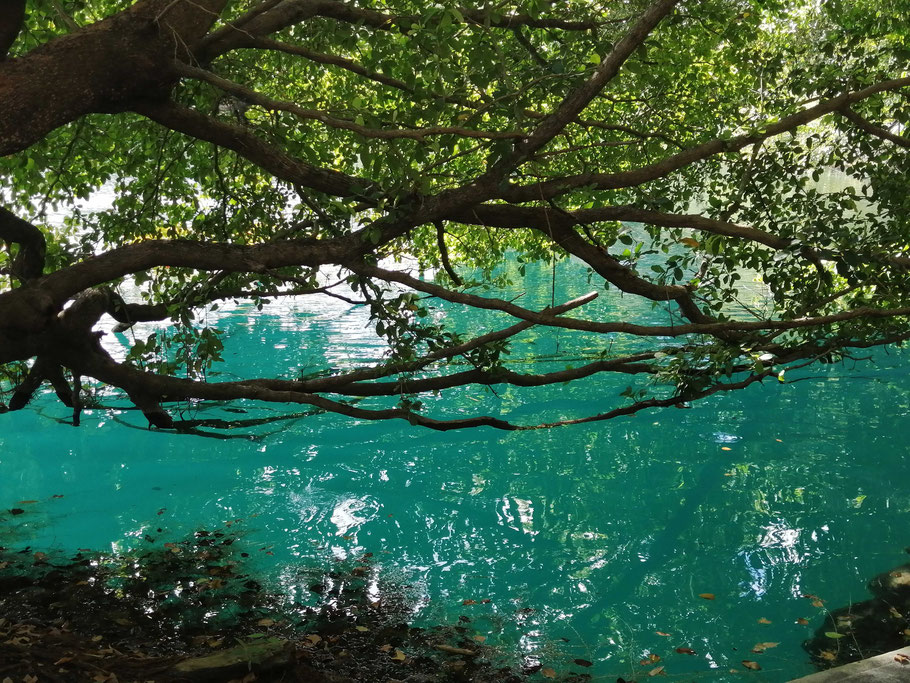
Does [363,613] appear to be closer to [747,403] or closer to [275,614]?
[275,614]

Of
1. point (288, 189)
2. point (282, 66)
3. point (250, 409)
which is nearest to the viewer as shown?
point (288, 189)

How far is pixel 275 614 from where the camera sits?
6.25 metres

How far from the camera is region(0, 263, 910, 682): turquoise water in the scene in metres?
6.70

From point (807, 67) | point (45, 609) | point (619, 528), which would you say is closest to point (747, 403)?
point (619, 528)

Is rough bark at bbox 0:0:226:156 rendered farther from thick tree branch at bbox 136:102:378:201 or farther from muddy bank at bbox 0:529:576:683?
muddy bank at bbox 0:529:576:683

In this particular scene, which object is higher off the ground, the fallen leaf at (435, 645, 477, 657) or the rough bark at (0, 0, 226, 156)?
the rough bark at (0, 0, 226, 156)

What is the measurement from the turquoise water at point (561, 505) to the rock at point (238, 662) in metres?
1.75

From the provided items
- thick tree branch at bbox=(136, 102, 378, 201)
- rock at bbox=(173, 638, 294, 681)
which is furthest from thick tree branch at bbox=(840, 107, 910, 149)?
rock at bbox=(173, 638, 294, 681)

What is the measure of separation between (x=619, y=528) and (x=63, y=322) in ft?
18.7

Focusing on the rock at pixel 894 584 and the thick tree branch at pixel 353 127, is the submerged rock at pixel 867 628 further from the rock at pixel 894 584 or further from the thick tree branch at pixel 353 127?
the thick tree branch at pixel 353 127

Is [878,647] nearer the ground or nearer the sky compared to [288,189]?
nearer the ground

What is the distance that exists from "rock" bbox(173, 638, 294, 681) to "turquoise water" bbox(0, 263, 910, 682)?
1.75 metres

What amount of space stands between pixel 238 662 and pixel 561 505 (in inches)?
204

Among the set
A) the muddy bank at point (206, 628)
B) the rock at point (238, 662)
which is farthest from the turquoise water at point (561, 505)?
the rock at point (238, 662)
